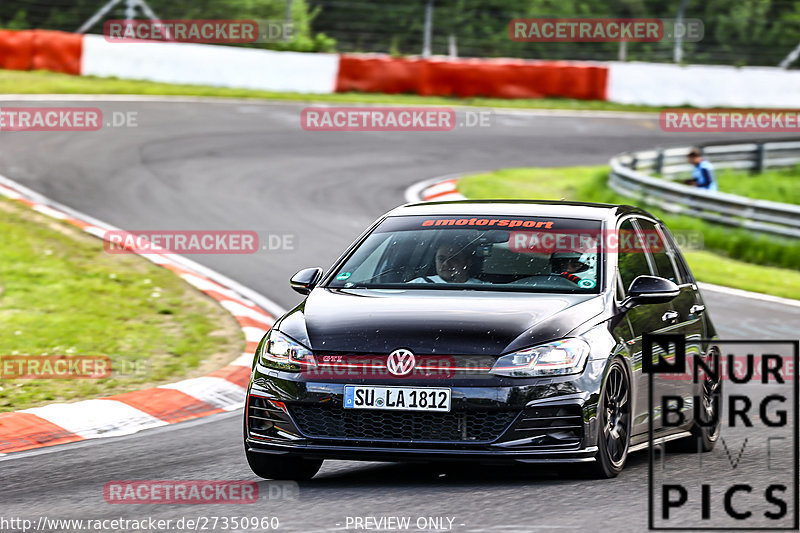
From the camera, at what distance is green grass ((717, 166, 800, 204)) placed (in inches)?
916

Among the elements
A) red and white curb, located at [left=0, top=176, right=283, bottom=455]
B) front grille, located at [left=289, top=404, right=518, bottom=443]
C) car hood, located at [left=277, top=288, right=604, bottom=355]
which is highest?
car hood, located at [left=277, top=288, right=604, bottom=355]

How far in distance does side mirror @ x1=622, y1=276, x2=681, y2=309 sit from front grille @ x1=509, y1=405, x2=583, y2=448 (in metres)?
0.99

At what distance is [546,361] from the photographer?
20.2 ft

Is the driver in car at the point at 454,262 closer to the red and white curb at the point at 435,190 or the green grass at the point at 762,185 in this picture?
the red and white curb at the point at 435,190

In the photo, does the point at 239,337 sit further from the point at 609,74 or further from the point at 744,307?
the point at 609,74

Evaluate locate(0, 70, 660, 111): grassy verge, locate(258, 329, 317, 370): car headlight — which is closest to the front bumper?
locate(258, 329, 317, 370): car headlight

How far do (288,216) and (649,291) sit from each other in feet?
35.9

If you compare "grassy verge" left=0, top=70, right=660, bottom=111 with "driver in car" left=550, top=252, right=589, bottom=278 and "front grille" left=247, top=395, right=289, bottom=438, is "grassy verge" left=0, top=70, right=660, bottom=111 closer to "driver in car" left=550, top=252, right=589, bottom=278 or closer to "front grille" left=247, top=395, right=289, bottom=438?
"driver in car" left=550, top=252, right=589, bottom=278

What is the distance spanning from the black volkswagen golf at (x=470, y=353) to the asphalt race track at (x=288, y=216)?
8.6 inches

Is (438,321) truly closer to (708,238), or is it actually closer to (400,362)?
(400,362)

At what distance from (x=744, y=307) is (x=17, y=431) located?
8.11m

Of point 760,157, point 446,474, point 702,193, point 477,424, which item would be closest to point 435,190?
point 702,193

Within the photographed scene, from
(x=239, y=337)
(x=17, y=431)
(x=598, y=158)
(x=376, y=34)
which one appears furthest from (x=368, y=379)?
(x=376, y=34)

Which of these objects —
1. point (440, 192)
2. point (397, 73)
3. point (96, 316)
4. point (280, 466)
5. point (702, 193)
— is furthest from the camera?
point (397, 73)
